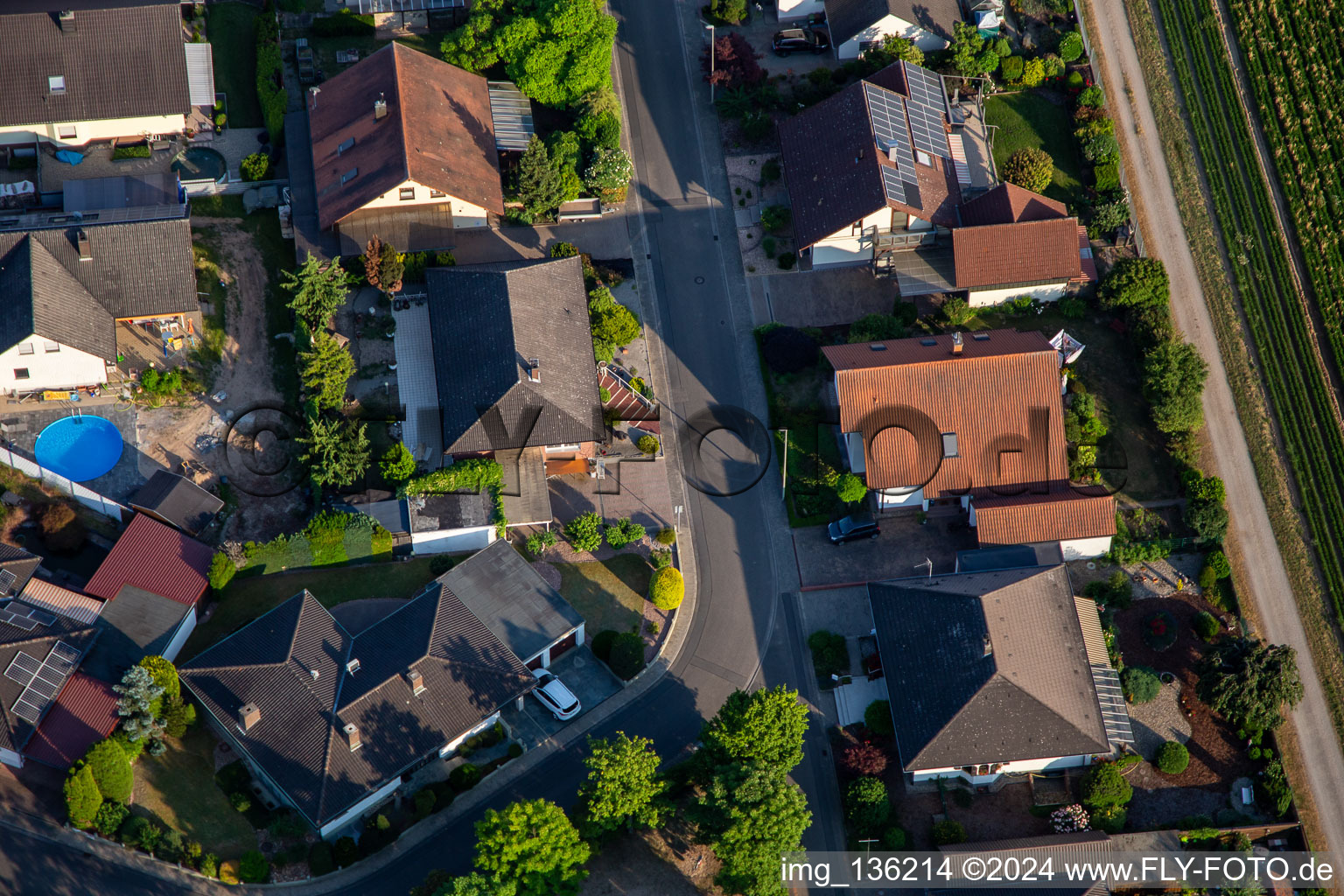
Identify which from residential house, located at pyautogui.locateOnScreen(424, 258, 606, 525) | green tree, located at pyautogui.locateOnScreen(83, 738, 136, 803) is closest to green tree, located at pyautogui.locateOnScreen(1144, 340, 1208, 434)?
residential house, located at pyautogui.locateOnScreen(424, 258, 606, 525)

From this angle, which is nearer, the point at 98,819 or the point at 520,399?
the point at 98,819

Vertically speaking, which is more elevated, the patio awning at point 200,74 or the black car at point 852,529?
the patio awning at point 200,74

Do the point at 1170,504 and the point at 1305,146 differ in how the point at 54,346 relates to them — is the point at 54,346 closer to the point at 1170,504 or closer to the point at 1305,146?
the point at 1170,504

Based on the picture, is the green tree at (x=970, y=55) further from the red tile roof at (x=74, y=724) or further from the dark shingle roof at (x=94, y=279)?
the red tile roof at (x=74, y=724)

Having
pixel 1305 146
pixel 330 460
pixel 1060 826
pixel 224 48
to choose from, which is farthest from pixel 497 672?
pixel 1305 146

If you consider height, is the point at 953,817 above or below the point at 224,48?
below

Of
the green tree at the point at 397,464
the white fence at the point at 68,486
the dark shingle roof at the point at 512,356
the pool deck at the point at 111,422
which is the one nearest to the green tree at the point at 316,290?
the dark shingle roof at the point at 512,356

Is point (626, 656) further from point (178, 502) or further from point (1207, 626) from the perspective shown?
point (1207, 626)
